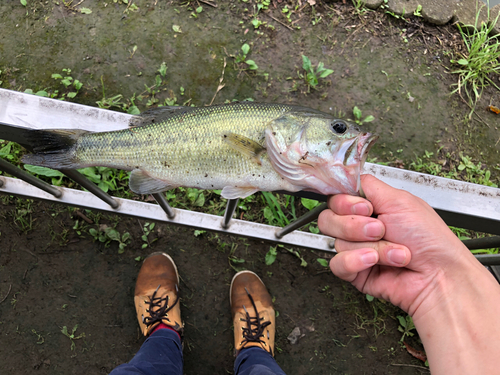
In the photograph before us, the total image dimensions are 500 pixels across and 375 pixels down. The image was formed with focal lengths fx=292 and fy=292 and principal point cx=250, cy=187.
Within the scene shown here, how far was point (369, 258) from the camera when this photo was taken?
5.18 ft

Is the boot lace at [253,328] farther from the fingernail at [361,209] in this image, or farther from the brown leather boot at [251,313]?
the fingernail at [361,209]

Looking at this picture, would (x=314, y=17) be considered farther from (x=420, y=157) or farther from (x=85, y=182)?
(x=85, y=182)

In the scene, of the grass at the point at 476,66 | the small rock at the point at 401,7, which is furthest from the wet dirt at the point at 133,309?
the small rock at the point at 401,7

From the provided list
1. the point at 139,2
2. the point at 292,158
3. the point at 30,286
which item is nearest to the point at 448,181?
the point at 292,158

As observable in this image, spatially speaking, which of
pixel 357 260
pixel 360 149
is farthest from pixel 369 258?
pixel 360 149

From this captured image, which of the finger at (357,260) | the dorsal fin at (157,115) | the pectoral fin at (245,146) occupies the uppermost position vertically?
the pectoral fin at (245,146)

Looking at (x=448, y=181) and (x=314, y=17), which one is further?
(x=314, y=17)

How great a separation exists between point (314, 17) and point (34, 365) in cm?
554

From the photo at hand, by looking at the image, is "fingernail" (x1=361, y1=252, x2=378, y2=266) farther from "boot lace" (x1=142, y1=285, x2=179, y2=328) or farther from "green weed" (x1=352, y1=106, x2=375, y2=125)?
"green weed" (x1=352, y1=106, x2=375, y2=125)

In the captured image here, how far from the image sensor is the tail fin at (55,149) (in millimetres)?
1614

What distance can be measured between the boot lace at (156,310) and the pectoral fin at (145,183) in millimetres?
1626

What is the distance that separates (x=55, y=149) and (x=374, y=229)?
1875 mm

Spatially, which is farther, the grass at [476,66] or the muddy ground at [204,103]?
the grass at [476,66]

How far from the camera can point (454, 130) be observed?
4039mm
